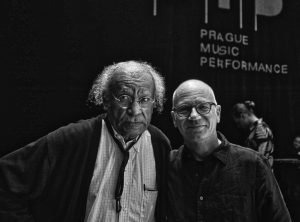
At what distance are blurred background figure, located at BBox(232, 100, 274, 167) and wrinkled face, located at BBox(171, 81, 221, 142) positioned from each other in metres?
2.25

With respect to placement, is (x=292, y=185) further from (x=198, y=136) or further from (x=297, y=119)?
(x=198, y=136)

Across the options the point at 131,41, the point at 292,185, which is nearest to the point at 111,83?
the point at 131,41

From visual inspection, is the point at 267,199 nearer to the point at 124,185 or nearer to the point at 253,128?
the point at 124,185

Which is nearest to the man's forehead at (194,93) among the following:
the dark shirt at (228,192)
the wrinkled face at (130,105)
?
the wrinkled face at (130,105)

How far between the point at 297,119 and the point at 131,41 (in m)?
2.27

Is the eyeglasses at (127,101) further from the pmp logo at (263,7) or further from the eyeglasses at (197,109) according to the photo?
the pmp logo at (263,7)

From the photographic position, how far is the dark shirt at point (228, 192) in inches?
53.4

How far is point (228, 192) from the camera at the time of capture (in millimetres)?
1377

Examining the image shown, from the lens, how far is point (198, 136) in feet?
4.80

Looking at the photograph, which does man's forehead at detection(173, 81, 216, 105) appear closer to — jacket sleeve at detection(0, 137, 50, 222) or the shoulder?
the shoulder

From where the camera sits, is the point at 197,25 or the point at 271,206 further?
the point at 197,25

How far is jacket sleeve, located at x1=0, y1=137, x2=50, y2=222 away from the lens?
1327mm

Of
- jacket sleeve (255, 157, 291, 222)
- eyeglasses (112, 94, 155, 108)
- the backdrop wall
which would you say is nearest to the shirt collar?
jacket sleeve (255, 157, 291, 222)

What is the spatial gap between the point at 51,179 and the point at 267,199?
87 centimetres
